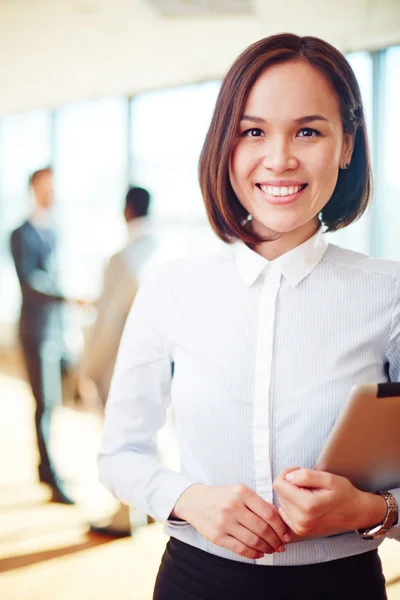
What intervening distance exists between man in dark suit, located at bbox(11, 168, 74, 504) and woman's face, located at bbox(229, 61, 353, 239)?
2.40 meters

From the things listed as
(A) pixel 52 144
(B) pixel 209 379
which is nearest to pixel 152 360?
(B) pixel 209 379

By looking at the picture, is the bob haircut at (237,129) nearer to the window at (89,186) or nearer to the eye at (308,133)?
the eye at (308,133)

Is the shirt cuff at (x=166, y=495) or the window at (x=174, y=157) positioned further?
the window at (x=174, y=157)

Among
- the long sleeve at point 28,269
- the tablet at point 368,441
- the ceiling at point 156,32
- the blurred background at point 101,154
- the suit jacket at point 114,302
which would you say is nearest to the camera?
the tablet at point 368,441

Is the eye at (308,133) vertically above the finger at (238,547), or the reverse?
the eye at (308,133)

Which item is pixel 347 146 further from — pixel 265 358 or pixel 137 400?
pixel 137 400

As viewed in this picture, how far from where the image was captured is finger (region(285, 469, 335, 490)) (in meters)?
0.82

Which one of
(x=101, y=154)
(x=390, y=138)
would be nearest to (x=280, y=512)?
(x=390, y=138)

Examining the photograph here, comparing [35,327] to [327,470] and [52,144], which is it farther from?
[52,144]

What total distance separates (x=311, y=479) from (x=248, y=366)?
0.22 m

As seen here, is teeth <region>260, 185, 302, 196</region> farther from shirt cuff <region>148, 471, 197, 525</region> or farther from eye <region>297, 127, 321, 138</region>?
shirt cuff <region>148, 471, 197, 525</region>

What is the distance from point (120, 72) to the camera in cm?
539

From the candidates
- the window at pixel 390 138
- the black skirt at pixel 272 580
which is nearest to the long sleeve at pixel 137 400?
the black skirt at pixel 272 580

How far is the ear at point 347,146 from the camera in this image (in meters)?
1.00
